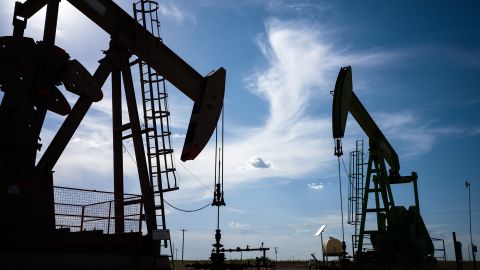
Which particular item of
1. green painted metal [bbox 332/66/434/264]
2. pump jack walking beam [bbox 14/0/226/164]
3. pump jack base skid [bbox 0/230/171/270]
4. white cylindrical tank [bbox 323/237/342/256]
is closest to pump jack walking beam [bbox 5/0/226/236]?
pump jack walking beam [bbox 14/0/226/164]

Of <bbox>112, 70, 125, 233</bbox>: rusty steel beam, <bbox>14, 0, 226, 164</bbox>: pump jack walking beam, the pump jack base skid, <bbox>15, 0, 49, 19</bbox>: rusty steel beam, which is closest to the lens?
the pump jack base skid

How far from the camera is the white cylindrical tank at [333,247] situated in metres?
22.2

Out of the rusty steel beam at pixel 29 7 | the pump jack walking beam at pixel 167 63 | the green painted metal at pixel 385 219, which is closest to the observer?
the rusty steel beam at pixel 29 7

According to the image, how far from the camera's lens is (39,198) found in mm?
8195

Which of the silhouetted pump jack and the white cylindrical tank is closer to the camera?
the silhouetted pump jack

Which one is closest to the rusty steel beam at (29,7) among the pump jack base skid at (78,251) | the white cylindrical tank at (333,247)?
the pump jack base skid at (78,251)

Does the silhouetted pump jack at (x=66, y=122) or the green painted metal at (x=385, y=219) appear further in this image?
the green painted metal at (x=385, y=219)

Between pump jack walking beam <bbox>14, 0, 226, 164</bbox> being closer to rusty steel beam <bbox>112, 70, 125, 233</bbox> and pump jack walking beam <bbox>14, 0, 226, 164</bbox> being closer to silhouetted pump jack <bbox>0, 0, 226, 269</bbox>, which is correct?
silhouetted pump jack <bbox>0, 0, 226, 269</bbox>

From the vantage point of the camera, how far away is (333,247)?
22516mm

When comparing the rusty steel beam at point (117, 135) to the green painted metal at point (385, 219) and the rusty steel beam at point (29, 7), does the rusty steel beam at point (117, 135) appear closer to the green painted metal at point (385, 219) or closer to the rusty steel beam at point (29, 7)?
the rusty steel beam at point (29, 7)

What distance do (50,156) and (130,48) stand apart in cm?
288

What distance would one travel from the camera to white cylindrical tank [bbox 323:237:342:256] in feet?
72.8

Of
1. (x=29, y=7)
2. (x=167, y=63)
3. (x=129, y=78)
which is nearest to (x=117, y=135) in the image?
(x=129, y=78)

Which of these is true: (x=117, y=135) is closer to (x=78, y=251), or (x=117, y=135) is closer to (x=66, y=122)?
(x=66, y=122)
